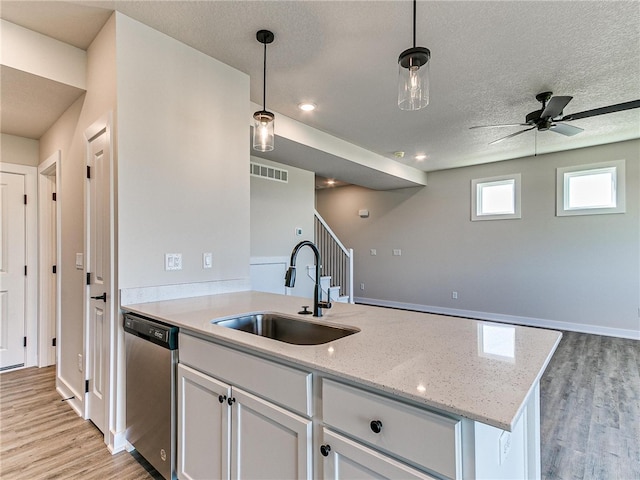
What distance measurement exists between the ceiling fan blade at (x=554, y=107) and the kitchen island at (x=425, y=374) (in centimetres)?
225

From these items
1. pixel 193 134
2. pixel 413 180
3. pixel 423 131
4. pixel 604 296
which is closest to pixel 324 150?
pixel 423 131

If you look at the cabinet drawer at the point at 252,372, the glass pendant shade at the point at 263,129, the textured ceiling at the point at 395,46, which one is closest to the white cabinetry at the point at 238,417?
the cabinet drawer at the point at 252,372

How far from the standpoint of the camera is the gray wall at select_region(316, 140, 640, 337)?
473 centimetres

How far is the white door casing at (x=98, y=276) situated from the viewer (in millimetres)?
2090

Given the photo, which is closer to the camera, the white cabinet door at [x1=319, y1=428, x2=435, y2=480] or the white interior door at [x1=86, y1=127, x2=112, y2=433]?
the white cabinet door at [x1=319, y1=428, x2=435, y2=480]

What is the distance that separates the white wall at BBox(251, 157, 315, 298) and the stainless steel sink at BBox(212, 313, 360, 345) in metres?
2.73

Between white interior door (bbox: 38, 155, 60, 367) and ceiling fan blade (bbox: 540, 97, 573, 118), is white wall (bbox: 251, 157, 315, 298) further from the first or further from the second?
ceiling fan blade (bbox: 540, 97, 573, 118)

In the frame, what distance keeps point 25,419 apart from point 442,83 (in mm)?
4234

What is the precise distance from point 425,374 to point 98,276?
2.19m

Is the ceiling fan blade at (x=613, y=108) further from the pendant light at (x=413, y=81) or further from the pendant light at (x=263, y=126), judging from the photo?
the pendant light at (x=263, y=126)

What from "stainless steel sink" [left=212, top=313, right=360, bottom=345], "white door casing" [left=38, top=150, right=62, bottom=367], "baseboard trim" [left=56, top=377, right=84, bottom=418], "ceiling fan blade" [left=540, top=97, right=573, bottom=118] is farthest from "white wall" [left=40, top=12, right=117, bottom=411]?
"ceiling fan blade" [left=540, top=97, right=573, bottom=118]

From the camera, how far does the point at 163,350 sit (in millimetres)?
1705

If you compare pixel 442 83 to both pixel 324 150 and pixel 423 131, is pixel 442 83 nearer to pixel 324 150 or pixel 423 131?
pixel 423 131

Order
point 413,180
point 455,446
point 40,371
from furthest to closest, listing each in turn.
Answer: point 413,180, point 40,371, point 455,446
